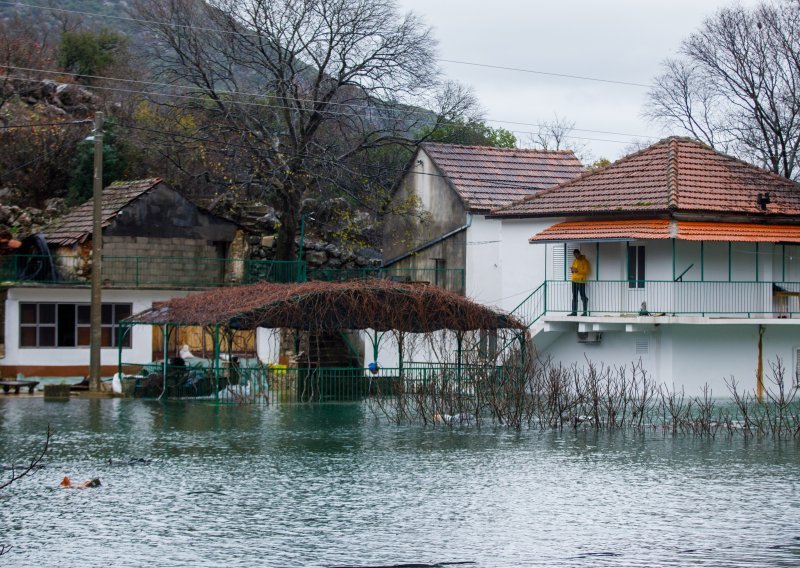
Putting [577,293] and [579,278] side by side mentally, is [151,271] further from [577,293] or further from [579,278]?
[579,278]

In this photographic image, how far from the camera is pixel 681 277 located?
38.1 metres

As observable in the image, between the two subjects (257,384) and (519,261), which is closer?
(257,384)

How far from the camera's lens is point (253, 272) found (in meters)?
47.2

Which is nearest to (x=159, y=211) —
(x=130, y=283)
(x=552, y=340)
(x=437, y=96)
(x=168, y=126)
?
(x=130, y=283)

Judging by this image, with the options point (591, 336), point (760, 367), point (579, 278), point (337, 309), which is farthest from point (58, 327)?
point (760, 367)

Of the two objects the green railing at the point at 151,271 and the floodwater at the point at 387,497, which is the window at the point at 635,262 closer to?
the floodwater at the point at 387,497

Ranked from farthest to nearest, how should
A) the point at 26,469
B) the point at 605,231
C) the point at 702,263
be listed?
the point at 605,231, the point at 702,263, the point at 26,469

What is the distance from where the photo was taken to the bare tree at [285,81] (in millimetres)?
45781

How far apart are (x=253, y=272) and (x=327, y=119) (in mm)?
6376

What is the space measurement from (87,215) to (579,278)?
59.6 ft

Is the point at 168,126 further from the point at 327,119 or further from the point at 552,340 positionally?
the point at 552,340

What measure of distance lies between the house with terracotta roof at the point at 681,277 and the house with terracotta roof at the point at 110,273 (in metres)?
13.0

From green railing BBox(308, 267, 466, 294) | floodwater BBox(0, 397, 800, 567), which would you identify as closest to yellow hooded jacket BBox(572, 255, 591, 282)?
green railing BBox(308, 267, 466, 294)

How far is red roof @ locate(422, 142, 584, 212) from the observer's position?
45969 mm
